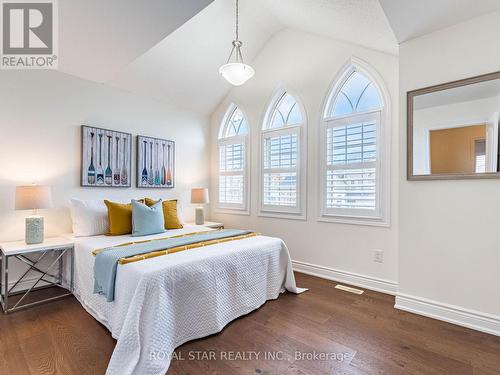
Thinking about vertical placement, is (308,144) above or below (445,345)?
above

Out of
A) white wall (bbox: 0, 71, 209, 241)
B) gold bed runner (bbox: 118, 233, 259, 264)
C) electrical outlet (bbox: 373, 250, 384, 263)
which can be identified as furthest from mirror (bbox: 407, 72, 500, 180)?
white wall (bbox: 0, 71, 209, 241)

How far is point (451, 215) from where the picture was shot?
7.53 feet

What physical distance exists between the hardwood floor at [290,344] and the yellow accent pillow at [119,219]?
813 mm

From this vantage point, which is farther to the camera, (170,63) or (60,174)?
(170,63)

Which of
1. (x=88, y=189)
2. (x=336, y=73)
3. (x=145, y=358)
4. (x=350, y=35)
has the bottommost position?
(x=145, y=358)

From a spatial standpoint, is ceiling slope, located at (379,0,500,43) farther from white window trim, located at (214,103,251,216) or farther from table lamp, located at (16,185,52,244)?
table lamp, located at (16,185,52,244)

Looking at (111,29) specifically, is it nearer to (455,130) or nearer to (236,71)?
(236,71)

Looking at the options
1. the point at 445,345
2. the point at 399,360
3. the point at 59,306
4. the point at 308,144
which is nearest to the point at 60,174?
the point at 59,306

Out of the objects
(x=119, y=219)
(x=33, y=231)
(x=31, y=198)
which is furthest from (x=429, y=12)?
(x=33, y=231)

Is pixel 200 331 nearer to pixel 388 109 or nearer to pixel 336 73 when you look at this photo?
pixel 388 109

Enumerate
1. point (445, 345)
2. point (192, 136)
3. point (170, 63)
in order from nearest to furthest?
point (445, 345) → point (170, 63) → point (192, 136)

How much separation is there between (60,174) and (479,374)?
163 inches

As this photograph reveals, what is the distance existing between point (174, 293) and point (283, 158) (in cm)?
247

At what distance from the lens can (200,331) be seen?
2016mm
